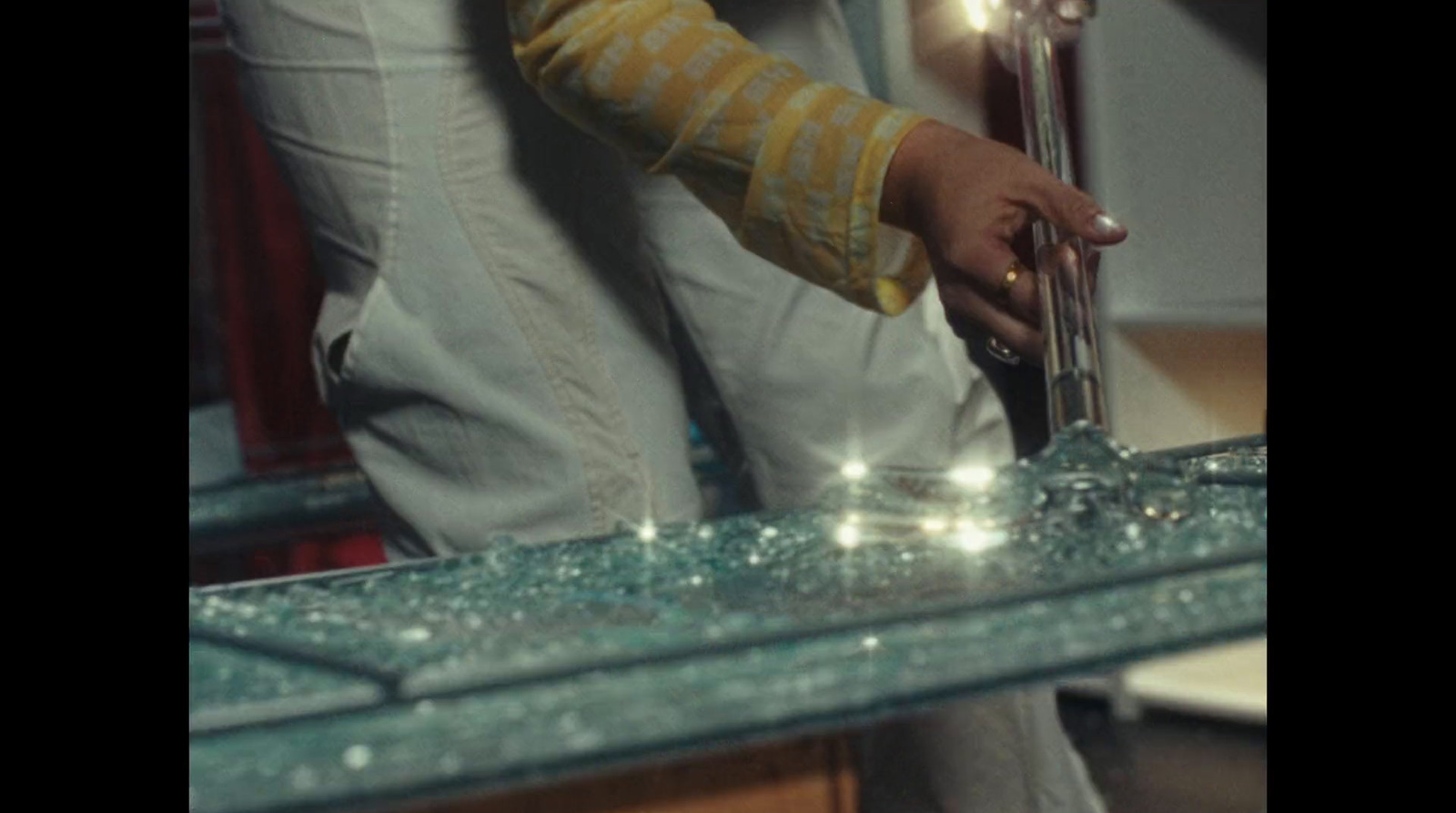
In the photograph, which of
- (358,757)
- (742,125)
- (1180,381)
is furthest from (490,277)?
(1180,381)

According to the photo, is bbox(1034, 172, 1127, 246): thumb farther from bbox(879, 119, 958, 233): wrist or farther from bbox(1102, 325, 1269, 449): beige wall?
bbox(1102, 325, 1269, 449): beige wall

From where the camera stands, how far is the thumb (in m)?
0.35

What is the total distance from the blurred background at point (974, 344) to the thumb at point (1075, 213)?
207mm

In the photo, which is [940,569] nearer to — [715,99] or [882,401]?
[715,99]

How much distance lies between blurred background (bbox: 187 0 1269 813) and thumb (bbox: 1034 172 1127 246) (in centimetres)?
21

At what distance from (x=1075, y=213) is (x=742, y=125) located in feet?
0.28

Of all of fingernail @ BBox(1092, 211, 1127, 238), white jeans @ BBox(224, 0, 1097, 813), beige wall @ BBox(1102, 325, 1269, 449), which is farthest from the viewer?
beige wall @ BBox(1102, 325, 1269, 449)

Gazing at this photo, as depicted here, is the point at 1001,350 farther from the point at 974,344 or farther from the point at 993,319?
the point at 974,344

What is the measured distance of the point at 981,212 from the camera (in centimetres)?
37

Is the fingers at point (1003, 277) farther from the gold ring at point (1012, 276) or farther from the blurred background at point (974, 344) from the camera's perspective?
the blurred background at point (974, 344)

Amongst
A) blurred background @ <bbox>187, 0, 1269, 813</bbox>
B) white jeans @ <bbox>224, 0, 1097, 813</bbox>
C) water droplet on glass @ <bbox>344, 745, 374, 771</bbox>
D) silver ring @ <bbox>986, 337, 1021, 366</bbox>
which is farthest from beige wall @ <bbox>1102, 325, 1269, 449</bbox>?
water droplet on glass @ <bbox>344, 745, 374, 771</bbox>

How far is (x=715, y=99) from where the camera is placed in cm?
40
